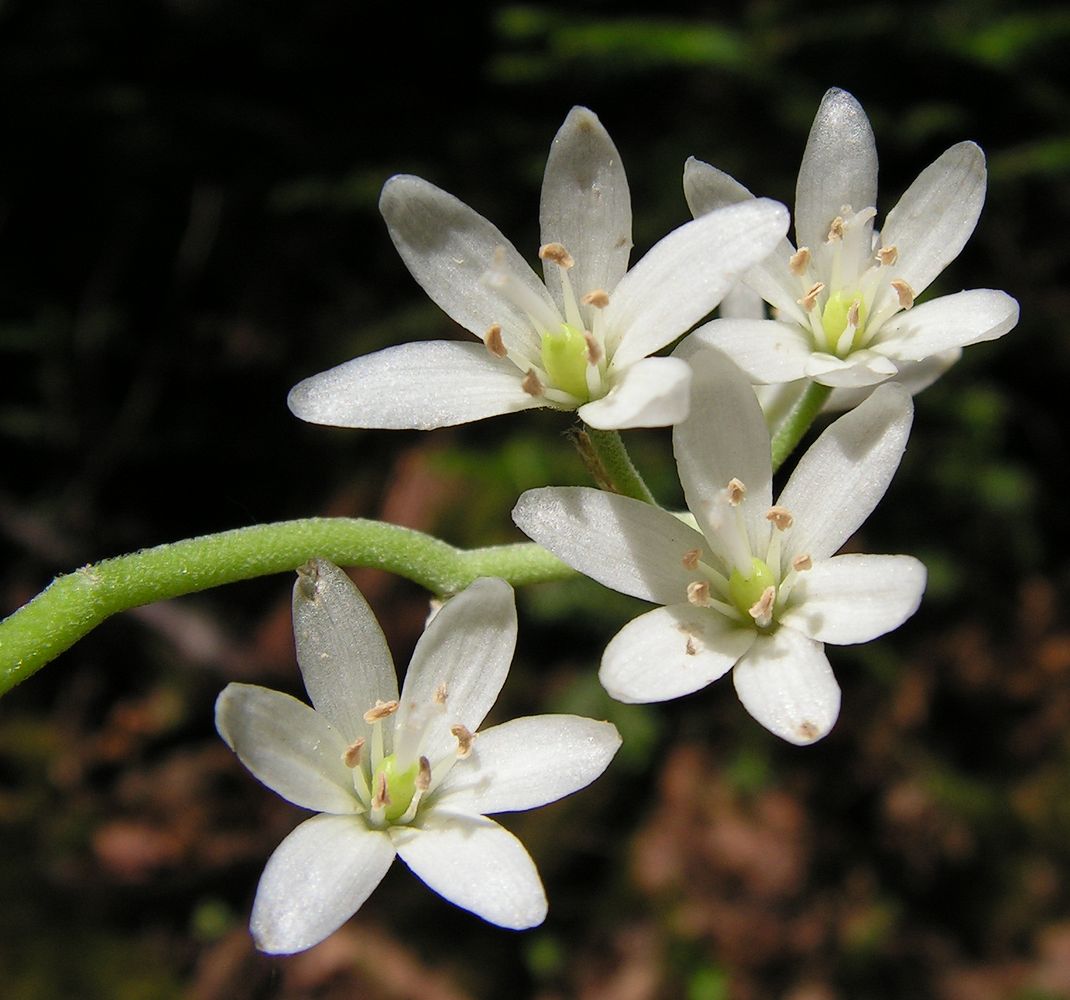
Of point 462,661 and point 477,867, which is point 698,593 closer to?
point 462,661

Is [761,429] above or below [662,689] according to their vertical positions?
above

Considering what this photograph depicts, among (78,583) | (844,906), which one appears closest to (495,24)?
(78,583)

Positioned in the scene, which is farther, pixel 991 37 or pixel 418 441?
pixel 418 441

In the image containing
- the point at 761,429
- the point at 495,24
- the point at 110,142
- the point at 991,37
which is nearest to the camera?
the point at 761,429

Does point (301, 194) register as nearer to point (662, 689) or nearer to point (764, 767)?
point (764, 767)

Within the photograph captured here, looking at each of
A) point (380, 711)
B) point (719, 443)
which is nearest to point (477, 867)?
point (380, 711)

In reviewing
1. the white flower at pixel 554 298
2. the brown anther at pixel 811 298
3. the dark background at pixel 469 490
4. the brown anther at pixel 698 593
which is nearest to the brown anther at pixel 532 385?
the white flower at pixel 554 298

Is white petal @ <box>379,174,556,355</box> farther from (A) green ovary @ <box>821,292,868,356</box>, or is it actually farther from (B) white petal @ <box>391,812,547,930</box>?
(B) white petal @ <box>391,812,547,930</box>
